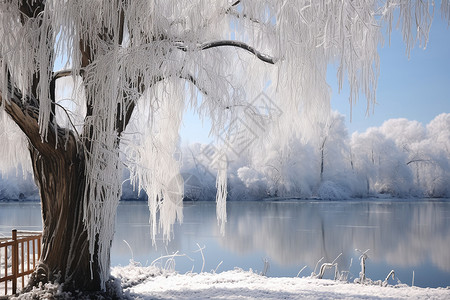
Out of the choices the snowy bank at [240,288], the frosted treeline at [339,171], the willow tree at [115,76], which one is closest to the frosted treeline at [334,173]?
the frosted treeline at [339,171]

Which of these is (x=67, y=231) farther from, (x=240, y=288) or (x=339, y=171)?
(x=339, y=171)

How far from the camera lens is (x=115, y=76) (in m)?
3.21

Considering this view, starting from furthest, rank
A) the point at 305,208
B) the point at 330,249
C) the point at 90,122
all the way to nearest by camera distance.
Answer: the point at 305,208, the point at 330,249, the point at 90,122

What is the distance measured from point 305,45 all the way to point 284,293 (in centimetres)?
232

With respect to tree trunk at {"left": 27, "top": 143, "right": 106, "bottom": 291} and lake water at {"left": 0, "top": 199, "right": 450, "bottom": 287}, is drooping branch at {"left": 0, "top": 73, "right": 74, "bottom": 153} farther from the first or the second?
lake water at {"left": 0, "top": 199, "right": 450, "bottom": 287}

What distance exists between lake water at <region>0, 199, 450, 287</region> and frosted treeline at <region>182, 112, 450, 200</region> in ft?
14.7

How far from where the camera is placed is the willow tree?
122 inches

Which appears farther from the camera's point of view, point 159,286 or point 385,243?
point 385,243

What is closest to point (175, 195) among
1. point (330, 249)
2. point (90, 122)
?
point (90, 122)

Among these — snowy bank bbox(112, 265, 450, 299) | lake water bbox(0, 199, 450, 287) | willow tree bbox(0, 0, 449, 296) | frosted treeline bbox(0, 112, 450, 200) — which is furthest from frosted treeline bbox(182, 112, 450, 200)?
willow tree bbox(0, 0, 449, 296)

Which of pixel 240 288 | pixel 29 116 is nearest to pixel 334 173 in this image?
pixel 240 288

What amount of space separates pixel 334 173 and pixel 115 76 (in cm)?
2042

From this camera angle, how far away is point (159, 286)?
4859mm

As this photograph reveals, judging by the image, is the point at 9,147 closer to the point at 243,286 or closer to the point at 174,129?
the point at 174,129
